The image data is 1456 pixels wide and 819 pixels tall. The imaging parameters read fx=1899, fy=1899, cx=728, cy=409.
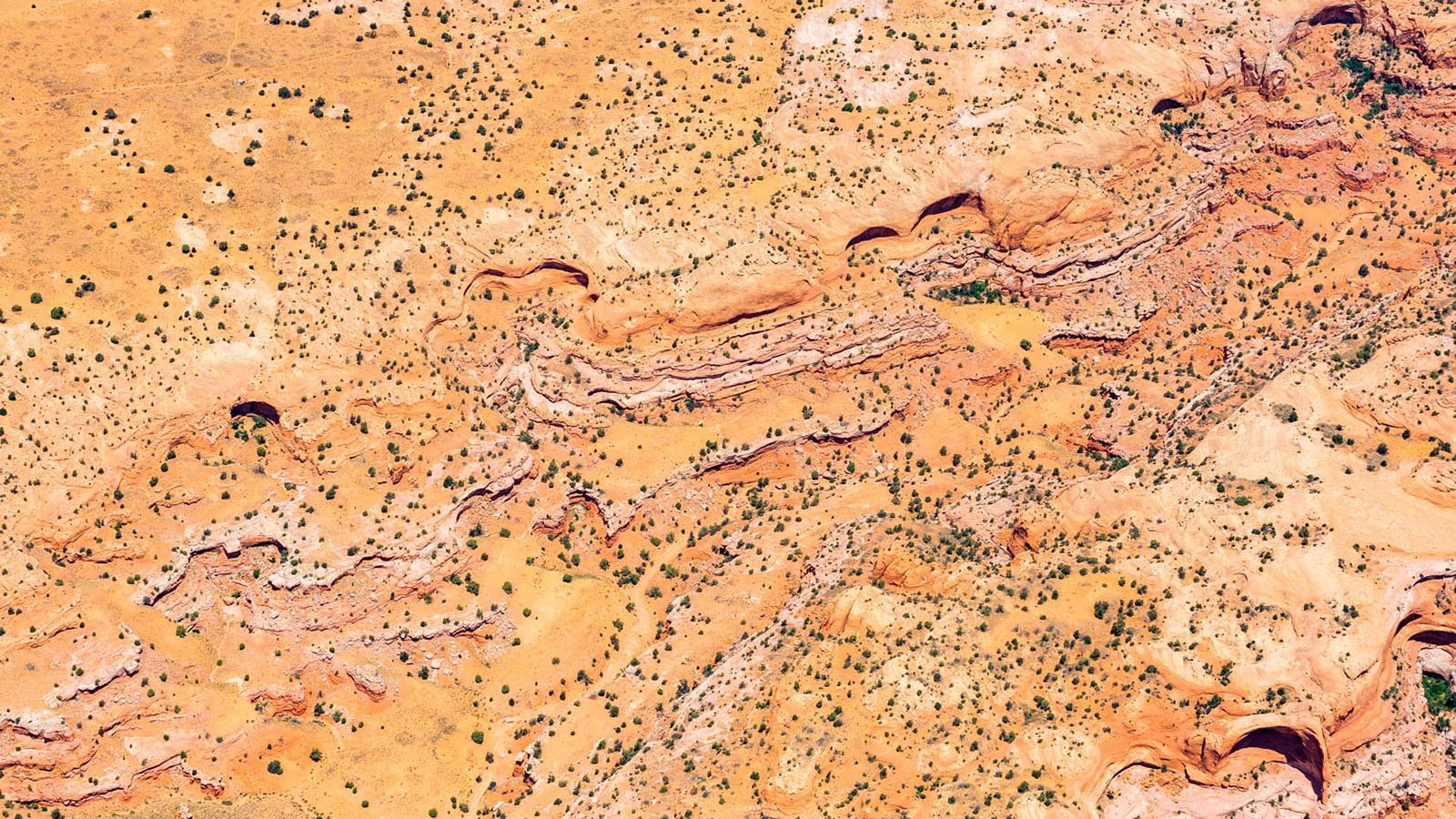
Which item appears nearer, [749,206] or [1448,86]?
[749,206]

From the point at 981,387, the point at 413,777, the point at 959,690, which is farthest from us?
the point at 981,387

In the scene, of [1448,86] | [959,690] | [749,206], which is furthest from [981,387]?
[1448,86]

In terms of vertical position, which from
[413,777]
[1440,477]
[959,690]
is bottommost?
[413,777]

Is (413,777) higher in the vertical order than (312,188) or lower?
lower

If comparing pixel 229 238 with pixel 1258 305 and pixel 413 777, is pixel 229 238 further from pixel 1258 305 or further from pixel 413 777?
pixel 1258 305

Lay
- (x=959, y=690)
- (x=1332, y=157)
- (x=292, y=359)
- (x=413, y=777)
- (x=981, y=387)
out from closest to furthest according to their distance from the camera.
Result: 1. (x=959, y=690)
2. (x=413, y=777)
3. (x=292, y=359)
4. (x=981, y=387)
5. (x=1332, y=157)

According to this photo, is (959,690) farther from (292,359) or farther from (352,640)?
(292,359)
